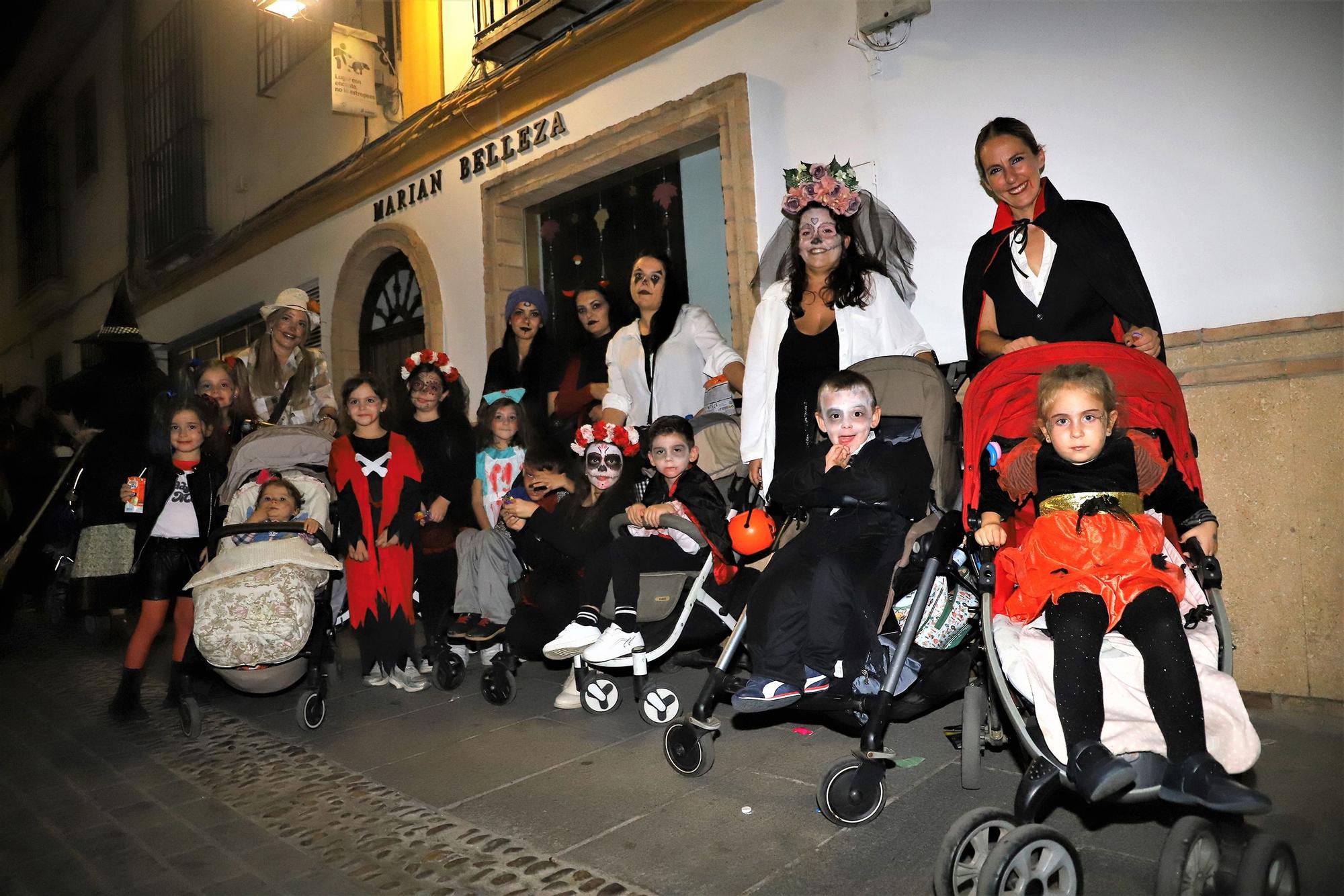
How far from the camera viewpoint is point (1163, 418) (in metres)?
2.72

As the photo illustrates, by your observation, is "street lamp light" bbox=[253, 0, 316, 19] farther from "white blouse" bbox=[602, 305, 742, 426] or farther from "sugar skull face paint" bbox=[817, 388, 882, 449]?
"sugar skull face paint" bbox=[817, 388, 882, 449]

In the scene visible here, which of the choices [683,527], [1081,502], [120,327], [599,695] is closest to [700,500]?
[683,527]

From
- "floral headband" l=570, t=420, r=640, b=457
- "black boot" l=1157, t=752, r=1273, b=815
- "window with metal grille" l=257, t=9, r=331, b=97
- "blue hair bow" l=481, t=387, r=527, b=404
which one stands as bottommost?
"black boot" l=1157, t=752, r=1273, b=815

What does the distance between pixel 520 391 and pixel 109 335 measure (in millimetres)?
3819

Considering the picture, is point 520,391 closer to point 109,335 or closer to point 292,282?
point 109,335

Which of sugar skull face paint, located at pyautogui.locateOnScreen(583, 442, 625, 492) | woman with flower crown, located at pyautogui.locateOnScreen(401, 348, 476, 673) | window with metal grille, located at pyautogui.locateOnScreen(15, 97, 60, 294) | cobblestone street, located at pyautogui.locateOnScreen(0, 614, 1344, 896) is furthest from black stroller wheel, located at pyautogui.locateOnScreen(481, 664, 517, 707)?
window with metal grille, located at pyautogui.locateOnScreen(15, 97, 60, 294)

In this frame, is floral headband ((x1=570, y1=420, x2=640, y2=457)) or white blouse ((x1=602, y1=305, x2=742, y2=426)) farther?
white blouse ((x1=602, y1=305, x2=742, y2=426))

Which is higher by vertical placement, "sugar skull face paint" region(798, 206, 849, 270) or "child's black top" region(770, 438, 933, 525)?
"sugar skull face paint" region(798, 206, 849, 270)

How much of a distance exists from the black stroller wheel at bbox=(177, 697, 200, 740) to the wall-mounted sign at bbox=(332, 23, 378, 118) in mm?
6806

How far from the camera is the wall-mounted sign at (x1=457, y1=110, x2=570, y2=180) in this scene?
742 cm

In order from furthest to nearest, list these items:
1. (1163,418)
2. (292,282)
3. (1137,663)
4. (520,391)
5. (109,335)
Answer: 1. (292,282)
2. (109,335)
3. (520,391)
4. (1163,418)
5. (1137,663)

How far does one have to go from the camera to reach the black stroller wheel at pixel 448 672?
4.73 metres

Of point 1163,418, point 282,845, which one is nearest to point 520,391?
point 282,845

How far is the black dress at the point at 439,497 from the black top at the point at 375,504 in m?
0.16
